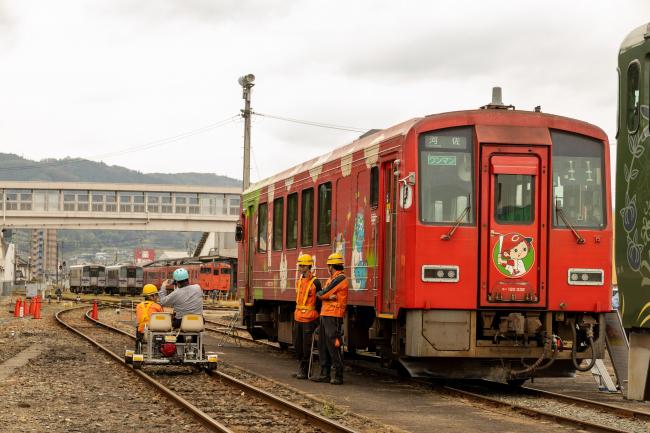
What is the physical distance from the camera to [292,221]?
19.3m

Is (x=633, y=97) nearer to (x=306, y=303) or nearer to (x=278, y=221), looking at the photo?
(x=306, y=303)

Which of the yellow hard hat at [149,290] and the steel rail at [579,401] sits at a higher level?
the yellow hard hat at [149,290]

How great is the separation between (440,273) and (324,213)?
14.0 feet

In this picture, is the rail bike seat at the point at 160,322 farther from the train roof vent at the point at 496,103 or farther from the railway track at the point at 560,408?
the train roof vent at the point at 496,103

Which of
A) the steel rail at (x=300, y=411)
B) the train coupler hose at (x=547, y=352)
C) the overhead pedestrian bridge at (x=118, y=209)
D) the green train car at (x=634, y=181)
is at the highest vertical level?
the overhead pedestrian bridge at (x=118, y=209)

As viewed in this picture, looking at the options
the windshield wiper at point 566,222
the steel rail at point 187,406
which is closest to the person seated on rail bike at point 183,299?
the steel rail at point 187,406

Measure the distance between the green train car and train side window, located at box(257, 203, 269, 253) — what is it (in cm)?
1464

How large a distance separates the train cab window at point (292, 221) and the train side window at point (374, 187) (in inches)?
158

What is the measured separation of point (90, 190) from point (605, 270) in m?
59.5

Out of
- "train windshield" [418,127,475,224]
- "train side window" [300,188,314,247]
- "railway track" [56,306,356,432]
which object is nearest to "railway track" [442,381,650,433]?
"train windshield" [418,127,475,224]

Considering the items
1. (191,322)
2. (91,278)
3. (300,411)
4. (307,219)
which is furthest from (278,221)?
(91,278)

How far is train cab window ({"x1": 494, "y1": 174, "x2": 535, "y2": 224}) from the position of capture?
44.9 ft

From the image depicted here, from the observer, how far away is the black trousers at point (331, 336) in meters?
15.0

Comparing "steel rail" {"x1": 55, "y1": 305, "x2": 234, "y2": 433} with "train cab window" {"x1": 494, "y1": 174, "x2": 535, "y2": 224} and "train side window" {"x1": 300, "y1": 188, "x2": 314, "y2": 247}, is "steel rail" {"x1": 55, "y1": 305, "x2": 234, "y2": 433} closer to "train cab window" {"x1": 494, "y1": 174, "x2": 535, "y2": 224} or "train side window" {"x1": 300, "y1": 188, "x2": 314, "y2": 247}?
"train side window" {"x1": 300, "y1": 188, "x2": 314, "y2": 247}
